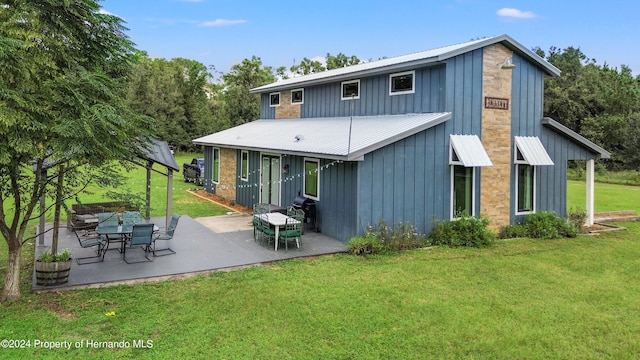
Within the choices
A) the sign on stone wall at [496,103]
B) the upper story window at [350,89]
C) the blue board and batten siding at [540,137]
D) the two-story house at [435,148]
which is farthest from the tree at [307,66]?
the sign on stone wall at [496,103]

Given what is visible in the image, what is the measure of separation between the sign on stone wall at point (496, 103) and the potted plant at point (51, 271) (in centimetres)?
1061

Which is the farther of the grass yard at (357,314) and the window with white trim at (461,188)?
Result: the window with white trim at (461,188)

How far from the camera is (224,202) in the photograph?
59.3 feet

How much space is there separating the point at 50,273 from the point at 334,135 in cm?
786

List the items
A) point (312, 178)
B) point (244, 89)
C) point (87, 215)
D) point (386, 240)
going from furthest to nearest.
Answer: point (244, 89)
point (312, 178)
point (87, 215)
point (386, 240)

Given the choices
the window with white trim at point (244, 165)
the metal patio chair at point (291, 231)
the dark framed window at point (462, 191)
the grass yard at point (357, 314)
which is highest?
the window with white trim at point (244, 165)

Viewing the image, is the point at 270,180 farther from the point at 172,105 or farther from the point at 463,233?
the point at 172,105

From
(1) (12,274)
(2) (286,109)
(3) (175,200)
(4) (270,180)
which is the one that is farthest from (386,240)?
(3) (175,200)

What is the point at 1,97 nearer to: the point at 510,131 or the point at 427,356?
the point at 427,356

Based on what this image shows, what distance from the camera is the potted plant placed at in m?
7.39

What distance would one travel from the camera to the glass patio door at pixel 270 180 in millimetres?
14852

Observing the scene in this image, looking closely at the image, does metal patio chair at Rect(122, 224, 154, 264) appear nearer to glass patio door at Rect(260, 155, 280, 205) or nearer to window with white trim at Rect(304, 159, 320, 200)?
window with white trim at Rect(304, 159, 320, 200)

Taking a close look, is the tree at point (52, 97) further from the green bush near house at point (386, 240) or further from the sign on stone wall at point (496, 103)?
the sign on stone wall at point (496, 103)

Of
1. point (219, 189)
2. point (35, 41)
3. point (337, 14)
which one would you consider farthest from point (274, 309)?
point (337, 14)
